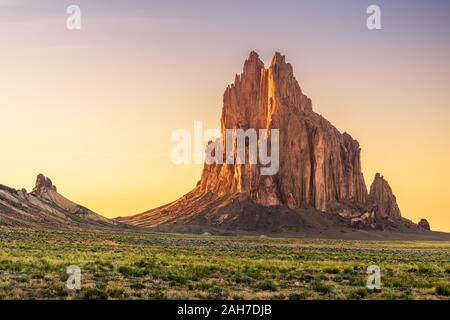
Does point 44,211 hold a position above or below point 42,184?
below

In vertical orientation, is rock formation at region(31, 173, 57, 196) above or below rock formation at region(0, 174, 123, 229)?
above

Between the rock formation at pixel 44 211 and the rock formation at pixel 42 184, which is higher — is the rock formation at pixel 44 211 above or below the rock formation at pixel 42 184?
below

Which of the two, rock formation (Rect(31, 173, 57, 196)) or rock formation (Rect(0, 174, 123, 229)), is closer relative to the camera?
rock formation (Rect(0, 174, 123, 229))

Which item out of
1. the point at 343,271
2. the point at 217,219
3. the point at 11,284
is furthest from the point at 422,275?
the point at 217,219

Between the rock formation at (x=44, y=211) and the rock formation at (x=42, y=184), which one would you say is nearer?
the rock formation at (x=44, y=211)

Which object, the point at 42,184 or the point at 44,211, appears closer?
the point at 44,211
